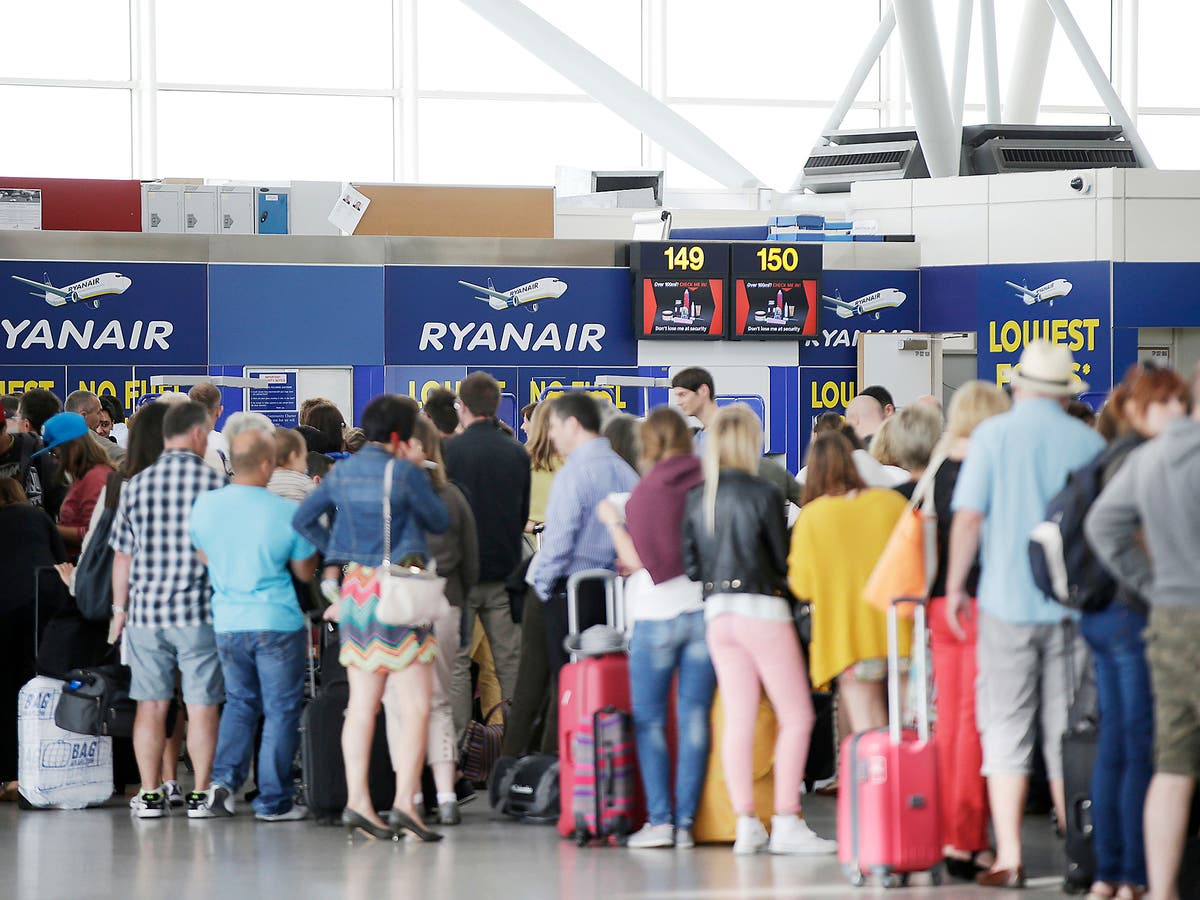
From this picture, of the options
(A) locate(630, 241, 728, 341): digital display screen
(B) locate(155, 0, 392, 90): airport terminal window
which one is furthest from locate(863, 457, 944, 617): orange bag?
(B) locate(155, 0, 392, 90): airport terminal window

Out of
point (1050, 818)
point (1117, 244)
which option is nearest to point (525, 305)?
point (1117, 244)

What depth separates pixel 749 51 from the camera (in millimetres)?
24266

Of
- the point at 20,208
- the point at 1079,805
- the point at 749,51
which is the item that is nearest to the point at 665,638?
the point at 1079,805

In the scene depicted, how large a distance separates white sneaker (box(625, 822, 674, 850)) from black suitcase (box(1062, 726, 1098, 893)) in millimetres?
1357

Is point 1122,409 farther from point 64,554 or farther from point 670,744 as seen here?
point 64,554

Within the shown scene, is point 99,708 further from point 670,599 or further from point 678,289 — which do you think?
point 678,289

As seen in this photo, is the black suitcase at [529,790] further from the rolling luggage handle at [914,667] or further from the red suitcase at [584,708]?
the rolling luggage handle at [914,667]

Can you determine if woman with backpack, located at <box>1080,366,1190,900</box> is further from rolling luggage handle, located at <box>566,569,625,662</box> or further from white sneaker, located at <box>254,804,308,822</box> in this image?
white sneaker, located at <box>254,804,308,822</box>

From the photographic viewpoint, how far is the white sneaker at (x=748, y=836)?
590 centimetres

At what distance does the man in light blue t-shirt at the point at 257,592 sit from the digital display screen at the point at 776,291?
9.04m

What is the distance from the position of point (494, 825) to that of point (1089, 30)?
834 inches

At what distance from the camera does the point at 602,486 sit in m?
6.46

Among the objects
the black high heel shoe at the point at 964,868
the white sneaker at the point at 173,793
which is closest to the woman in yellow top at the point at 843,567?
the black high heel shoe at the point at 964,868

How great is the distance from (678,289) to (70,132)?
10688 millimetres
